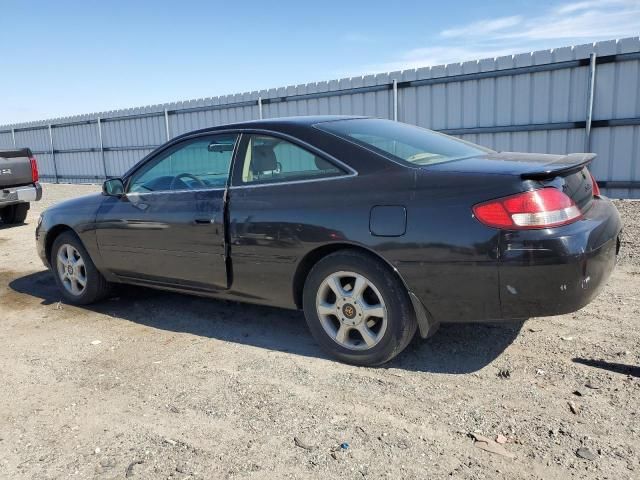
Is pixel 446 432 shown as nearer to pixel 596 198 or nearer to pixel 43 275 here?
pixel 596 198

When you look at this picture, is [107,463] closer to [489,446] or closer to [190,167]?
[489,446]

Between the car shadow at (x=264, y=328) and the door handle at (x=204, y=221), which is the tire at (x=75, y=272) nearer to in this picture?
the car shadow at (x=264, y=328)

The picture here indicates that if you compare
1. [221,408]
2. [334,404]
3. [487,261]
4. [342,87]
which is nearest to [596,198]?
[487,261]

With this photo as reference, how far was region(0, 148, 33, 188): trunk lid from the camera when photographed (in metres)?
9.85

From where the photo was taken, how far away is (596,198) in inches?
140

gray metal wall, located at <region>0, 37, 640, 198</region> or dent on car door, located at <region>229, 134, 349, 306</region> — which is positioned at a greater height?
Answer: gray metal wall, located at <region>0, 37, 640, 198</region>

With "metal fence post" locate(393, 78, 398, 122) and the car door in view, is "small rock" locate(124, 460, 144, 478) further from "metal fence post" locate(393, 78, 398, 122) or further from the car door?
"metal fence post" locate(393, 78, 398, 122)

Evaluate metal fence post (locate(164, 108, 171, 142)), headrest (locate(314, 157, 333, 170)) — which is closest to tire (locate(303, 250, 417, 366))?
headrest (locate(314, 157, 333, 170))

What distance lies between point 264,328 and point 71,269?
2134 mm

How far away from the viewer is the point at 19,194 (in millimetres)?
10039

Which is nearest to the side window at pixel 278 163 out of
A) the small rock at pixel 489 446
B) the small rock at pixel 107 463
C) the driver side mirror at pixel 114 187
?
the driver side mirror at pixel 114 187

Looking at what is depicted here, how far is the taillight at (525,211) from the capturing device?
9.58 feet

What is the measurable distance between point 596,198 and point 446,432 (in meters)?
1.85

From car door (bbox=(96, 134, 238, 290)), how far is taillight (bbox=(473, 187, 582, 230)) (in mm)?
1871
